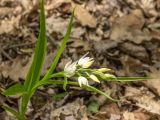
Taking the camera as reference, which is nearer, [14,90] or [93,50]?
[14,90]

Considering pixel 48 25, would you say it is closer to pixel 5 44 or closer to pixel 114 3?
pixel 5 44

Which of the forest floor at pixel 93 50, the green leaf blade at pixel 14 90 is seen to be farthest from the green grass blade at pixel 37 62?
the forest floor at pixel 93 50

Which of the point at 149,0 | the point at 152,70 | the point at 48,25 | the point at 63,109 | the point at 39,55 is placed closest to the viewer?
the point at 39,55

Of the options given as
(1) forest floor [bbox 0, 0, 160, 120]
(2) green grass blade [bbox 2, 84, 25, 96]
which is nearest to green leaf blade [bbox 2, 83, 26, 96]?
(2) green grass blade [bbox 2, 84, 25, 96]

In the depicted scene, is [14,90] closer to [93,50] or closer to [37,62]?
[37,62]

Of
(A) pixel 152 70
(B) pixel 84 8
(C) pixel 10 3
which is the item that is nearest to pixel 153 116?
(A) pixel 152 70

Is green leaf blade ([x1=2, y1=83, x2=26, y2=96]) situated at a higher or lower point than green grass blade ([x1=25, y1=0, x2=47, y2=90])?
lower

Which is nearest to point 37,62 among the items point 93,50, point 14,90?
point 14,90

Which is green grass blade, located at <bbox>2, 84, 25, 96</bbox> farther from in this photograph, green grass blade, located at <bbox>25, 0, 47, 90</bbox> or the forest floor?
the forest floor

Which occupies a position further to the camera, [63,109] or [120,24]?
[120,24]
